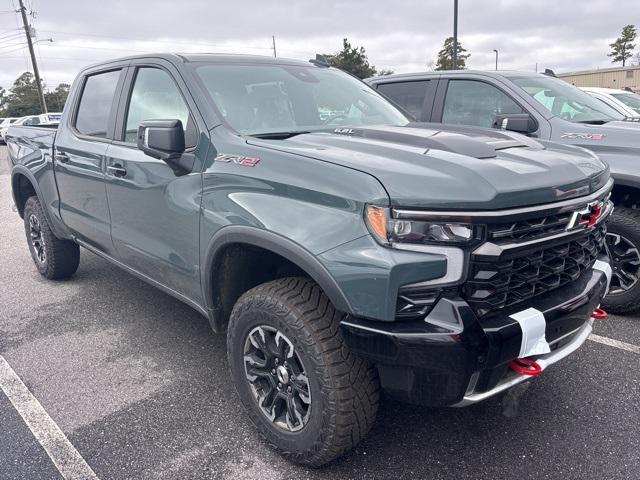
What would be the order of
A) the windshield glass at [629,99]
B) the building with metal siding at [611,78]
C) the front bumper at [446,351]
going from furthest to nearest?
1. the building with metal siding at [611,78]
2. the windshield glass at [629,99]
3. the front bumper at [446,351]

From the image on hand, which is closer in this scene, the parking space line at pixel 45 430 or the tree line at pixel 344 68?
the parking space line at pixel 45 430

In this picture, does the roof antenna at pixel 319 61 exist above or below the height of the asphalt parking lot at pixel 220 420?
above

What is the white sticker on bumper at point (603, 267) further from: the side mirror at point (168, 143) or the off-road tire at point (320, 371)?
the side mirror at point (168, 143)

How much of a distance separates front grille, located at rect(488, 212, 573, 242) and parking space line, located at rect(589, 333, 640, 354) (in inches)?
70.9

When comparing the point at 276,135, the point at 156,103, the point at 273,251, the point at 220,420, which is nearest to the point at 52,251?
the point at 156,103

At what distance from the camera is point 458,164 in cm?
208

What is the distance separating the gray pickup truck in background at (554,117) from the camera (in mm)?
3842

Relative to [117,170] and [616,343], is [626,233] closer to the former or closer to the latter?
[616,343]

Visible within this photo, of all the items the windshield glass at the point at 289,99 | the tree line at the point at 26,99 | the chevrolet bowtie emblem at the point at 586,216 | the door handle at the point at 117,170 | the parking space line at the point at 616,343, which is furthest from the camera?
the tree line at the point at 26,99

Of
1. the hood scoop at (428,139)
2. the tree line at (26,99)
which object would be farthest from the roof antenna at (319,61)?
the tree line at (26,99)

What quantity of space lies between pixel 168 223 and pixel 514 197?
1860 mm

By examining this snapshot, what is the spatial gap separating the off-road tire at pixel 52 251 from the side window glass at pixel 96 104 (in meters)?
1.14

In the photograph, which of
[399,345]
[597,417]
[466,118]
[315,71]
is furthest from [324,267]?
[466,118]

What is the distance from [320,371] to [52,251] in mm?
3701
